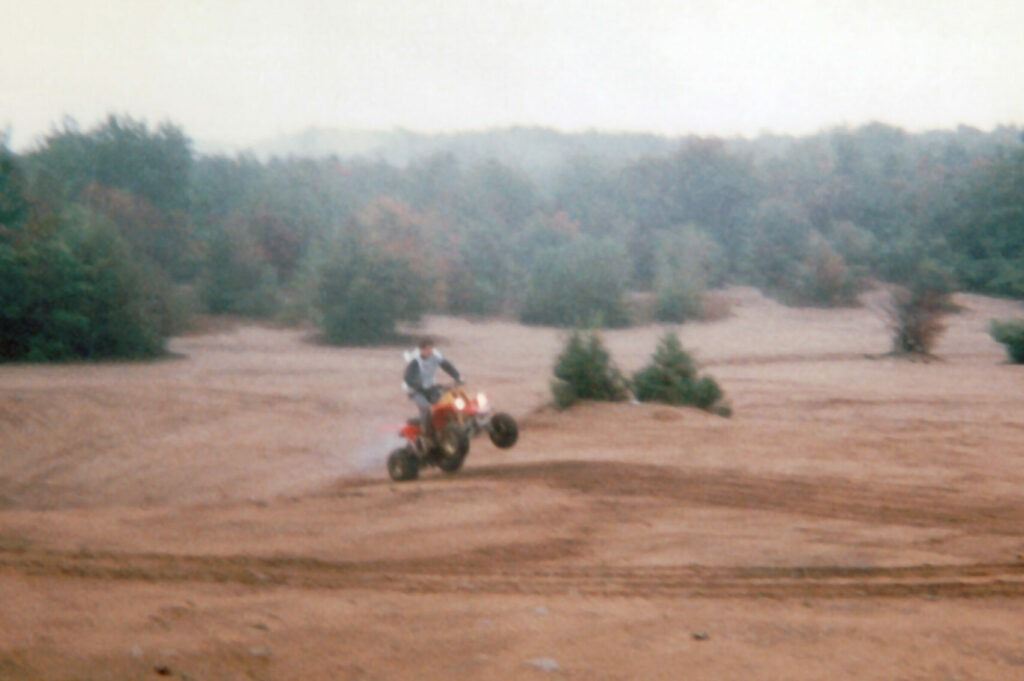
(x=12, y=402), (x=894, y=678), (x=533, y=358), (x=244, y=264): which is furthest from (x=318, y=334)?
(x=894, y=678)

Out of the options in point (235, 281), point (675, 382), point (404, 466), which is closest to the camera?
point (404, 466)

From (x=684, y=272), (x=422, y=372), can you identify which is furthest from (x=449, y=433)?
(x=684, y=272)

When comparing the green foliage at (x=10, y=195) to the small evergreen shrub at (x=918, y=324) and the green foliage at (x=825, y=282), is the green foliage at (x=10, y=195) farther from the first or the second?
the green foliage at (x=825, y=282)

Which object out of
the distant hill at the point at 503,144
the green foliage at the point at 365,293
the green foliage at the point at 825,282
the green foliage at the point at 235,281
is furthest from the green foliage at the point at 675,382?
the distant hill at the point at 503,144

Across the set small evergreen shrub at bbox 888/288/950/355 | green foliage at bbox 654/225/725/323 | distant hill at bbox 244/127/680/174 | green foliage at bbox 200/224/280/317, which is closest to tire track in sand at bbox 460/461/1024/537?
small evergreen shrub at bbox 888/288/950/355

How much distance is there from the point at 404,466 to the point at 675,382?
26.5 feet

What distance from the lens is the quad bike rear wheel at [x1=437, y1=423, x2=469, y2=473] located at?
14055 mm

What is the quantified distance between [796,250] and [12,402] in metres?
41.9

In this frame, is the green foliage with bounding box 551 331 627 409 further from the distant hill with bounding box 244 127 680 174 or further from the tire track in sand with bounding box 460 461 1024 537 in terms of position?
the distant hill with bounding box 244 127 680 174

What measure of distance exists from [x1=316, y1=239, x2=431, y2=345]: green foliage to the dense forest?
8 cm

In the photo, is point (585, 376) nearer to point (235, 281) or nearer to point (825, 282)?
point (235, 281)

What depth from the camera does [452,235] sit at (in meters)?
57.7

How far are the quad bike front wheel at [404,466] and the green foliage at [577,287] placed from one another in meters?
32.1

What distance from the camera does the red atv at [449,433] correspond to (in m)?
14.1
